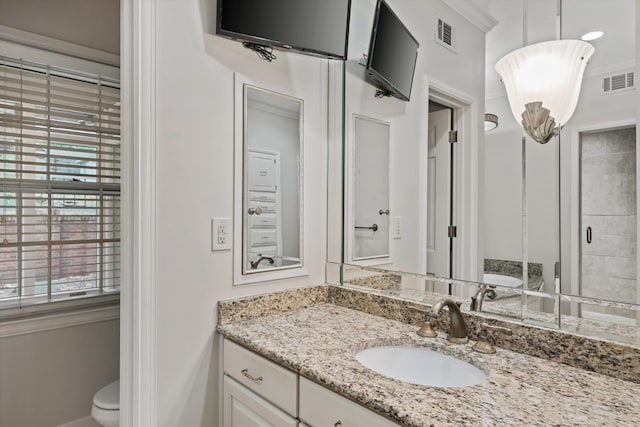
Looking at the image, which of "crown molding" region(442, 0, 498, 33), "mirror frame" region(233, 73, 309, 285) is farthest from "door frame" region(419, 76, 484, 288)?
"mirror frame" region(233, 73, 309, 285)

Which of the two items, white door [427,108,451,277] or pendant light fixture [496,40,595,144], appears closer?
pendant light fixture [496,40,595,144]

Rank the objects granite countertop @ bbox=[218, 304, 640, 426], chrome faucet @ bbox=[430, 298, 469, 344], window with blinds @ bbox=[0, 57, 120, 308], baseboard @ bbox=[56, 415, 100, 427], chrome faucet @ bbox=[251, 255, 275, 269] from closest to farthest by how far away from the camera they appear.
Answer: granite countertop @ bbox=[218, 304, 640, 426] < chrome faucet @ bbox=[430, 298, 469, 344] < chrome faucet @ bbox=[251, 255, 275, 269] < window with blinds @ bbox=[0, 57, 120, 308] < baseboard @ bbox=[56, 415, 100, 427]

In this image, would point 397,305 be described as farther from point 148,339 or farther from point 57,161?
point 57,161

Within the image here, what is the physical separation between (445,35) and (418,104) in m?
0.29

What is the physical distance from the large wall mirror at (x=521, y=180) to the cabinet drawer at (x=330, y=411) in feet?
2.08

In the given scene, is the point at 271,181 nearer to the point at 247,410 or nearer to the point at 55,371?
the point at 247,410

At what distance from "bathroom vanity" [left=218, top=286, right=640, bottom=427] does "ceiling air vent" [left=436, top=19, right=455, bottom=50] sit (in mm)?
1077

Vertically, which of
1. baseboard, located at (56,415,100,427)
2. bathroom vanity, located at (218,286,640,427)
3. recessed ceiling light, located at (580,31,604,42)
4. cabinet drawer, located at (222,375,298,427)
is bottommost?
baseboard, located at (56,415,100,427)

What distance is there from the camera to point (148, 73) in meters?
1.30

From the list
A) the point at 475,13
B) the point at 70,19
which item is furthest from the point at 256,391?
the point at 70,19

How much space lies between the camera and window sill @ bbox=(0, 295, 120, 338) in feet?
6.82

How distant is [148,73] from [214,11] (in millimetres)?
393

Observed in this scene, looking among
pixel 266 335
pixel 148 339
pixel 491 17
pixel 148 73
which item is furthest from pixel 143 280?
pixel 491 17

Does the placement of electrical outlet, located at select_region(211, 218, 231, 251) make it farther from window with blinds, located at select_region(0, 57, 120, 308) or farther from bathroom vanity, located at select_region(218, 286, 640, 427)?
window with blinds, located at select_region(0, 57, 120, 308)
